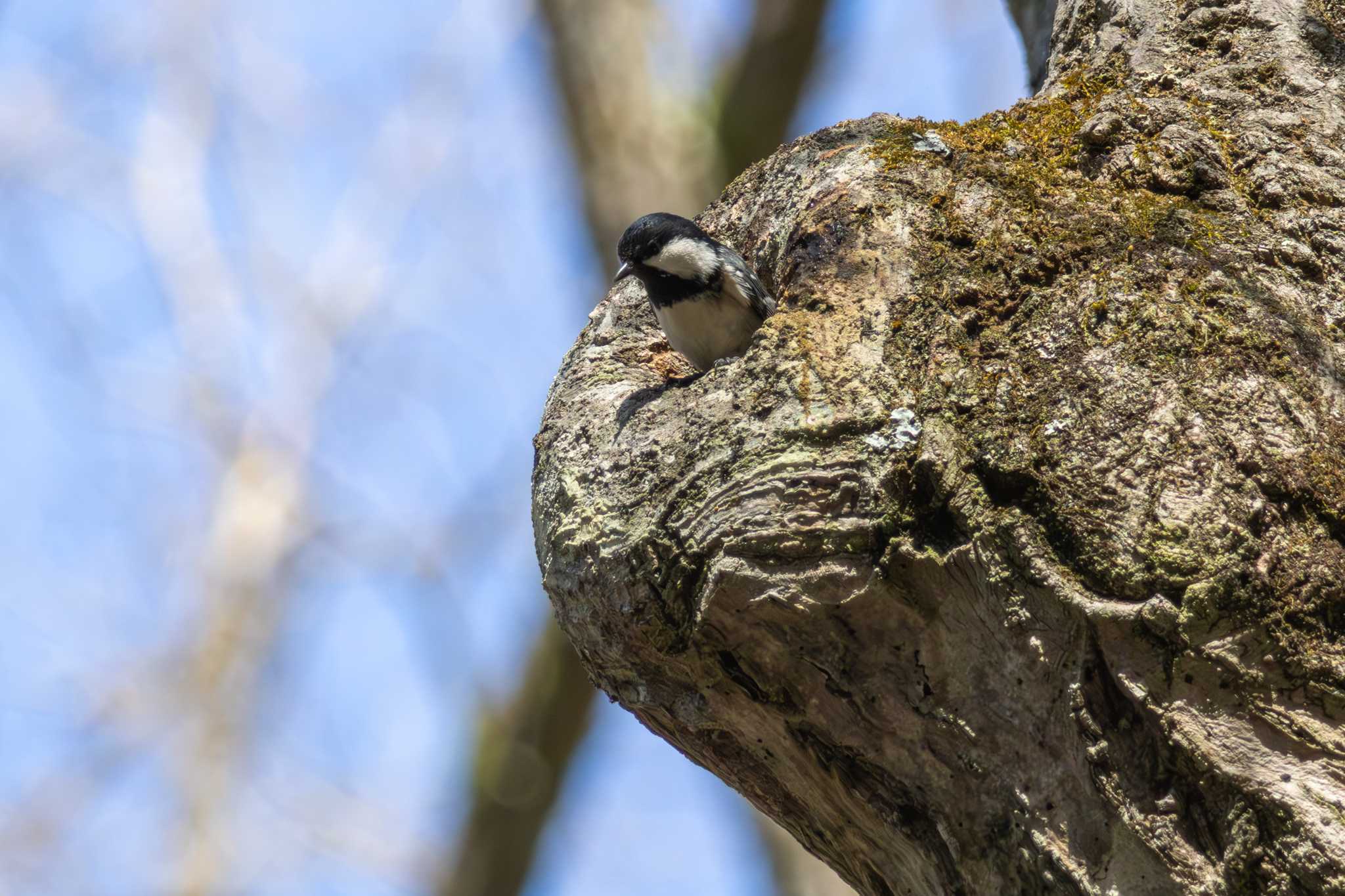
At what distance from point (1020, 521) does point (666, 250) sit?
1.57m

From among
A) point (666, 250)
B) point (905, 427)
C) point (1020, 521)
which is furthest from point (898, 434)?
point (666, 250)

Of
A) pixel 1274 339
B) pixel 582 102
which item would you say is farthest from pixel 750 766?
pixel 582 102

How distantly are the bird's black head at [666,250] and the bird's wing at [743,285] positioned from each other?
4 cm

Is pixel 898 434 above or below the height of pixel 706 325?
below

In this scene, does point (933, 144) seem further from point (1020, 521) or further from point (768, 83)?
point (768, 83)

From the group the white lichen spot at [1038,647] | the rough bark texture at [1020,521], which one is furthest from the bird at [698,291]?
the white lichen spot at [1038,647]

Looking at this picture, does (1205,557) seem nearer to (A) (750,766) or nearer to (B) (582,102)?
(A) (750,766)

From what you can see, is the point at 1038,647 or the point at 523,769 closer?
the point at 1038,647

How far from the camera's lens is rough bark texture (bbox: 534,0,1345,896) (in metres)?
1.66

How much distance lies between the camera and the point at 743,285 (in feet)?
9.66

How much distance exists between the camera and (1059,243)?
2074mm

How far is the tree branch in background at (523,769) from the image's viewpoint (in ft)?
14.7

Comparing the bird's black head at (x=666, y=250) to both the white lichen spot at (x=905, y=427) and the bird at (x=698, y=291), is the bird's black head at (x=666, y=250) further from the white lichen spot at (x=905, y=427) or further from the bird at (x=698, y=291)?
the white lichen spot at (x=905, y=427)

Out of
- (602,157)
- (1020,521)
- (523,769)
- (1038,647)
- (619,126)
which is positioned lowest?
(523,769)
